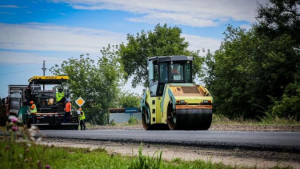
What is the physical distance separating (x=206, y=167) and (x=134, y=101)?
89.0 meters

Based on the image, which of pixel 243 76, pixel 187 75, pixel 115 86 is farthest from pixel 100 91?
pixel 187 75

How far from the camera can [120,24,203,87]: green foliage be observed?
211 ft

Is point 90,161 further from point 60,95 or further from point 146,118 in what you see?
point 60,95

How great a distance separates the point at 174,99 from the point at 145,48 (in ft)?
159

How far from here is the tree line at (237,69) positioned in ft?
116

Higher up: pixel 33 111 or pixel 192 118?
pixel 33 111

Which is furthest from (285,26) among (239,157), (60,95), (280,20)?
(239,157)

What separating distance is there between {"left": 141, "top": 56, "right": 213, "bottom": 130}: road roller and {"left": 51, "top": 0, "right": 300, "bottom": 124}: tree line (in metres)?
7.42

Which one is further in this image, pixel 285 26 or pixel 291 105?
pixel 285 26

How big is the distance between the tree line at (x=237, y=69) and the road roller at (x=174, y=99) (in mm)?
7417

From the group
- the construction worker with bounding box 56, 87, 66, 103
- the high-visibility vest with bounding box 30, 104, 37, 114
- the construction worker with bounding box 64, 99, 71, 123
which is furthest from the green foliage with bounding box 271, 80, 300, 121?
the high-visibility vest with bounding box 30, 104, 37, 114

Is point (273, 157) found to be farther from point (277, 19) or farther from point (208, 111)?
point (277, 19)

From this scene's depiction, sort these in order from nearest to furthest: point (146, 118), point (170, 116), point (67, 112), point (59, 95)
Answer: point (170, 116) → point (146, 118) → point (67, 112) → point (59, 95)

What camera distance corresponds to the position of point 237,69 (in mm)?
42312
